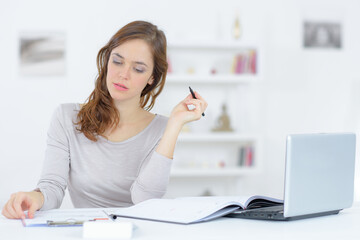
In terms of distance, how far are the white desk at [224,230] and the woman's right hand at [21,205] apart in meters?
0.02

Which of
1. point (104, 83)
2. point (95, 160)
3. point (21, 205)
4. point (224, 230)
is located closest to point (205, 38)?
point (104, 83)

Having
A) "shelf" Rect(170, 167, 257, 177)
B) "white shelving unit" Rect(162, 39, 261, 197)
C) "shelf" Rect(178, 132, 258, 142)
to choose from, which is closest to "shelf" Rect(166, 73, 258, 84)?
"white shelving unit" Rect(162, 39, 261, 197)

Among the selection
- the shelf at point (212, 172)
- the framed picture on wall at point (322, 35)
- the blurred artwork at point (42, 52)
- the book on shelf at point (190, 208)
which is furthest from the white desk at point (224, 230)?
the framed picture on wall at point (322, 35)

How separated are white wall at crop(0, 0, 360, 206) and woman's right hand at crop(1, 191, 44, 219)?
2620 millimetres

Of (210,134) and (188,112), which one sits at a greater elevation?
(188,112)

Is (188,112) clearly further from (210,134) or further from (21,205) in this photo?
(210,134)

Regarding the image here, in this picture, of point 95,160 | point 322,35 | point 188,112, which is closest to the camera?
point 188,112

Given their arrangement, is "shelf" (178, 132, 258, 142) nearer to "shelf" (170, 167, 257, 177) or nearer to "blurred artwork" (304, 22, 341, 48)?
"shelf" (170, 167, 257, 177)

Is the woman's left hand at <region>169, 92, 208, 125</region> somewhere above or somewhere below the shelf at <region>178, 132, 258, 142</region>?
above

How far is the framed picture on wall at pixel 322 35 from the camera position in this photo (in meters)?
4.05

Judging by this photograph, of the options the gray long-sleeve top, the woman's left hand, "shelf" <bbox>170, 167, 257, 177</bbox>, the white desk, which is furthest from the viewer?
"shelf" <bbox>170, 167, 257, 177</bbox>

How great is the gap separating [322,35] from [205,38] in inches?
41.8

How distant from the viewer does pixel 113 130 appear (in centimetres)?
176

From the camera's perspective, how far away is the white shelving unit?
142 inches
